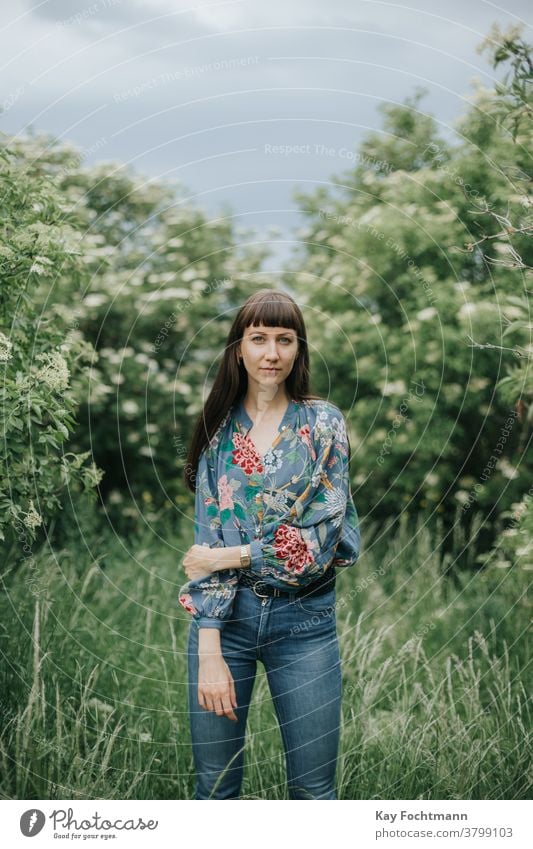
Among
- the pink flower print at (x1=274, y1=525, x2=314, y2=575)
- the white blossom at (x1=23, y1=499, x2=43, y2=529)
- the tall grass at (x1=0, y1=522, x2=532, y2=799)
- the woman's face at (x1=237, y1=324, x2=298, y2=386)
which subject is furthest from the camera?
the tall grass at (x1=0, y1=522, x2=532, y2=799)

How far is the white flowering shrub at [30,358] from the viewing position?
7.33 ft

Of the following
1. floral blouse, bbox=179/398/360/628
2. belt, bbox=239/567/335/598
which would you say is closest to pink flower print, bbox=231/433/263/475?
floral blouse, bbox=179/398/360/628

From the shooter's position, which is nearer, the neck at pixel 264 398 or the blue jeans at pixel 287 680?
the blue jeans at pixel 287 680

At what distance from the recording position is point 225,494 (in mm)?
1979

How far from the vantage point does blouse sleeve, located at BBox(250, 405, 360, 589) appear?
1884mm

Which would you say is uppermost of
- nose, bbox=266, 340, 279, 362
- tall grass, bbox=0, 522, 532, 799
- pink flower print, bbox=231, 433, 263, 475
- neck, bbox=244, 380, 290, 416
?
nose, bbox=266, 340, 279, 362

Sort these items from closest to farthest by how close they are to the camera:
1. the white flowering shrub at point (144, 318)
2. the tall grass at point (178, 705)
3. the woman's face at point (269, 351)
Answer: the woman's face at point (269, 351) < the tall grass at point (178, 705) < the white flowering shrub at point (144, 318)

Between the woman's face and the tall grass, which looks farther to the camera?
the tall grass

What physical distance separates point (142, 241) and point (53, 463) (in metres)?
2.60

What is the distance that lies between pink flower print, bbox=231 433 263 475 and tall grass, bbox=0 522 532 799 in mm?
797

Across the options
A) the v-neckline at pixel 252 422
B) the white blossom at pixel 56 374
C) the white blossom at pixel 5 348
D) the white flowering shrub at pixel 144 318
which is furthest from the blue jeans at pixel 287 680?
the white flowering shrub at pixel 144 318

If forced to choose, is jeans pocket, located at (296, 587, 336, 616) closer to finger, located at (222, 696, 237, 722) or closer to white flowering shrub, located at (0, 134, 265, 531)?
finger, located at (222, 696, 237, 722)

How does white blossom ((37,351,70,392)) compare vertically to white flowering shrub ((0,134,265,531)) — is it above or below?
below

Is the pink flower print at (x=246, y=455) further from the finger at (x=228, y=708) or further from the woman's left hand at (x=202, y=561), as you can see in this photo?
the finger at (x=228, y=708)
